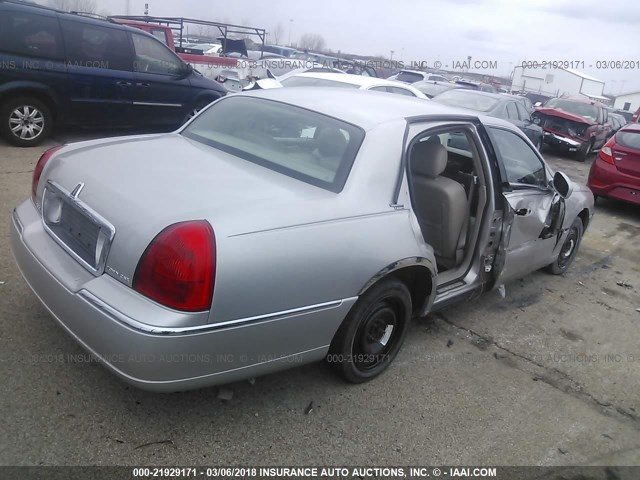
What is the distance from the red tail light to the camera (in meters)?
2.12

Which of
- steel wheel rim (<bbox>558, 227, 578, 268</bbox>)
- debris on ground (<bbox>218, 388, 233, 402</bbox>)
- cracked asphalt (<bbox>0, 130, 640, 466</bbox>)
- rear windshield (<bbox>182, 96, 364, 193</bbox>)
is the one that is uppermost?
rear windshield (<bbox>182, 96, 364, 193</bbox>)

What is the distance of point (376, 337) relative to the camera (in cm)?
309

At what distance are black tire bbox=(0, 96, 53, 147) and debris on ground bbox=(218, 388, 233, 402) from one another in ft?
19.6

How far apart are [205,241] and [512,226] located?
8.28ft

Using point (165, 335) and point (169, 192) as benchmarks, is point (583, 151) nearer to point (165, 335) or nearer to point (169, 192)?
point (169, 192)

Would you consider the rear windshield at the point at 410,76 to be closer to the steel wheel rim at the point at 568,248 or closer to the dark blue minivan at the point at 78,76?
the dark blue minivan at the point at 78,76

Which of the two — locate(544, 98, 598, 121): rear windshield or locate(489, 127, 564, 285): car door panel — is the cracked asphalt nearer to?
locate(489, 127, 564, 285): car door panel

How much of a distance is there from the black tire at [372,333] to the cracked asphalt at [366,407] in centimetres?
12

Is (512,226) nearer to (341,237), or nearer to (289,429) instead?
(341,237)

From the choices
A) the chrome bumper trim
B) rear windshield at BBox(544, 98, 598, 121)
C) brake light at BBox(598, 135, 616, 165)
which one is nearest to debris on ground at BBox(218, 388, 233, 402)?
the chrome bumper trim

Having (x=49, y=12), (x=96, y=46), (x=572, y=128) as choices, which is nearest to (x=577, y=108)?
(x=572, y=128)

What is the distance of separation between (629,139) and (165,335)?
8371 millimetres

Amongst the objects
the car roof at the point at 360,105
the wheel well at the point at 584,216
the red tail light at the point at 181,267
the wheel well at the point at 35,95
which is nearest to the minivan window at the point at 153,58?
the wheel well at the point at 35,95

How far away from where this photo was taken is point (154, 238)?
2.19 meters
